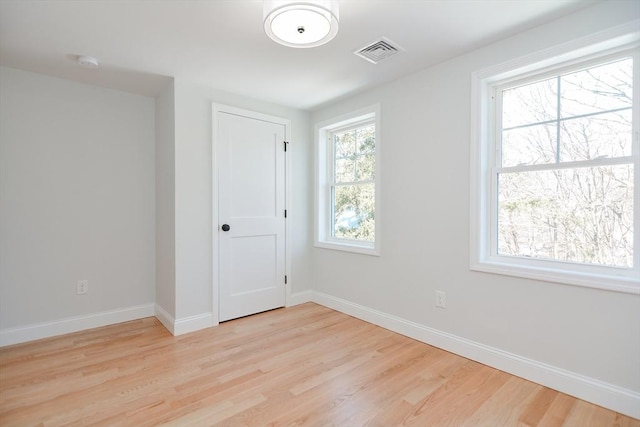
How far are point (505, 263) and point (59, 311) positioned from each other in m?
3.91

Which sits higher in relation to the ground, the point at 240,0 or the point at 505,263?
the point at 240,0

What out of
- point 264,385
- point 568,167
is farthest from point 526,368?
point 264,385

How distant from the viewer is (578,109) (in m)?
2.02

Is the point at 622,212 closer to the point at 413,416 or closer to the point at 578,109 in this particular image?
the point at 578,109

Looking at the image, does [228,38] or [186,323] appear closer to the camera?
[228,38]

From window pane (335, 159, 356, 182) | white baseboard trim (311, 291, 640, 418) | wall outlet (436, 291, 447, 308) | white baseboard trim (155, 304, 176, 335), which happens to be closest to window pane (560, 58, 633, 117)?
wall outlet (436, 291, 447, 308)

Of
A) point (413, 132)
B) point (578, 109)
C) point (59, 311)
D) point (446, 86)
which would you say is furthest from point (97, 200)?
point (578, 109)

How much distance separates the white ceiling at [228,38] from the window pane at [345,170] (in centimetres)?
89

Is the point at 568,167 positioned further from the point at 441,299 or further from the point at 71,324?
the point at 71,324

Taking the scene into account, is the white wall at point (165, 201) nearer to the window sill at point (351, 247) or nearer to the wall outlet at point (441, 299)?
the window sill at point (351, 247)

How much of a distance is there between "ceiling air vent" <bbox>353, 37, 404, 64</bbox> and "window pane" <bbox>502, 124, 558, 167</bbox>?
1.06 meters

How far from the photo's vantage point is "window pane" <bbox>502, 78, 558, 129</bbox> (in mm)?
2135

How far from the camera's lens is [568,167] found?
203 cm

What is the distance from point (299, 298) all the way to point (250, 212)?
1252mm
